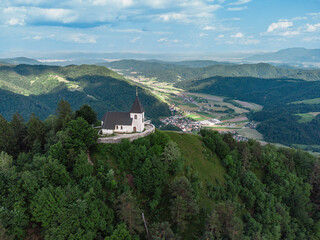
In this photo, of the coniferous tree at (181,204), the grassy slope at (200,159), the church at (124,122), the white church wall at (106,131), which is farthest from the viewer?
the church at (124,122)

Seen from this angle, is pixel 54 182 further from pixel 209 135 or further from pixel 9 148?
pixel 209 135

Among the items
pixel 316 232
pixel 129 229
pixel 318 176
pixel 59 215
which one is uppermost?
pixel 59 215

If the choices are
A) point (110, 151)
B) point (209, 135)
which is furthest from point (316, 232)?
point (110, 151)

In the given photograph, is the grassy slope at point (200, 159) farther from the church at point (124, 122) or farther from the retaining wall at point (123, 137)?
the church at point (124, 122)

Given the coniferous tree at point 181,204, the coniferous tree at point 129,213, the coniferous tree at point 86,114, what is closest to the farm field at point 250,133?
the coniferous tree at point 86,114

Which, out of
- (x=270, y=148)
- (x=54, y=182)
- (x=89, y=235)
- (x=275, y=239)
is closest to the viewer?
(x=89, y=235)

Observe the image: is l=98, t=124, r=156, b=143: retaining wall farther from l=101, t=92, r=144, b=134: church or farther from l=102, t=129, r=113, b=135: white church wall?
l=102, t=129, r=113, b=135: white church wall

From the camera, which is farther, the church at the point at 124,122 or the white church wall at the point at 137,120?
the white church wall at the point at 137,120
